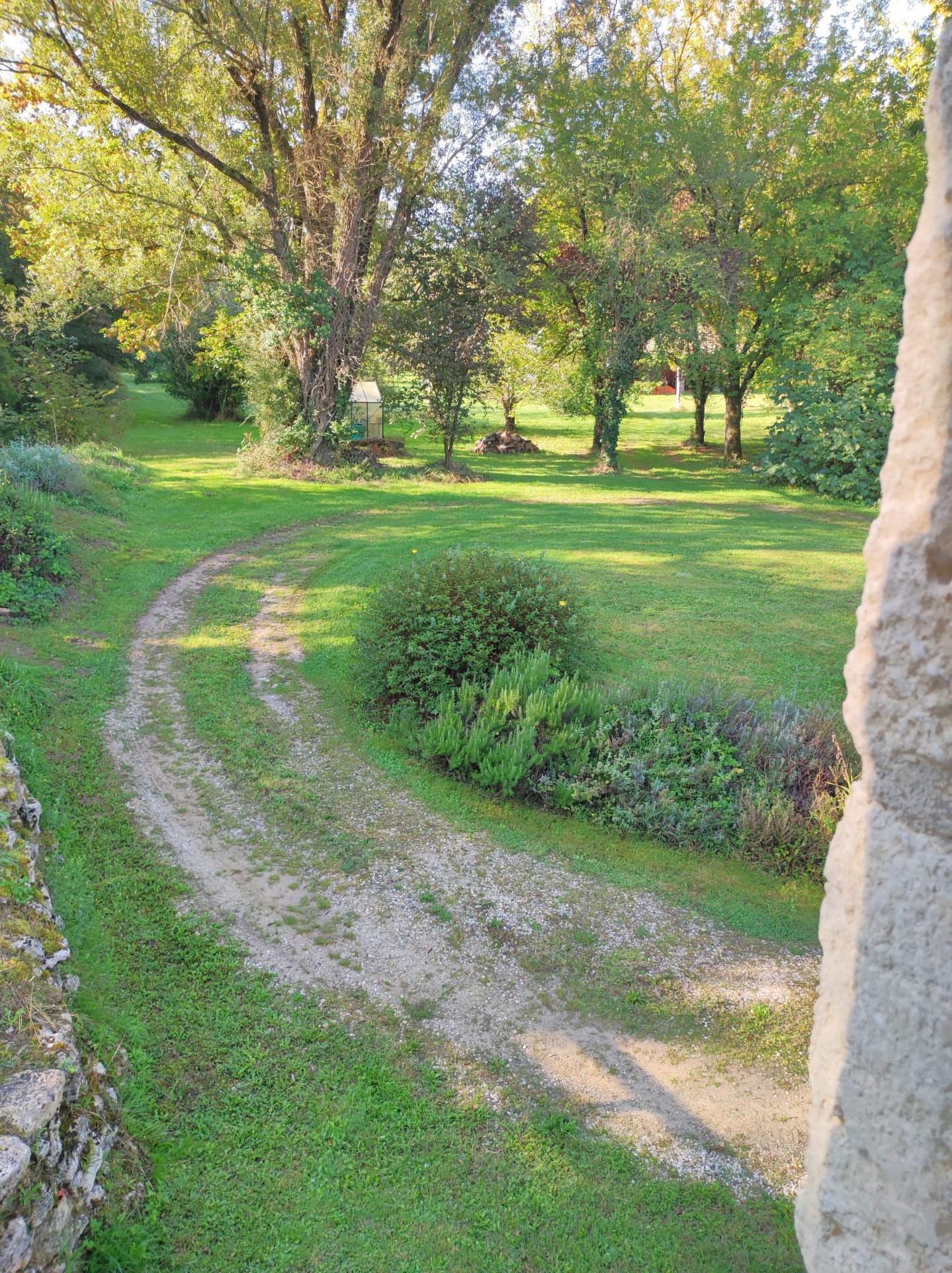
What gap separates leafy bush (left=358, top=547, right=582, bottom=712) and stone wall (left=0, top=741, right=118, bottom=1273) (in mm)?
4414

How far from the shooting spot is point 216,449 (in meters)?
27.2

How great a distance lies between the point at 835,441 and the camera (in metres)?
23.5

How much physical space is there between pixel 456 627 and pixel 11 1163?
20.5 ft

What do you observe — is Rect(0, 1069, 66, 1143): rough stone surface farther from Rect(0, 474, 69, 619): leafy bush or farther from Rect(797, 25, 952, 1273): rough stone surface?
Rect(0, 474, 69, 619): leafy bush

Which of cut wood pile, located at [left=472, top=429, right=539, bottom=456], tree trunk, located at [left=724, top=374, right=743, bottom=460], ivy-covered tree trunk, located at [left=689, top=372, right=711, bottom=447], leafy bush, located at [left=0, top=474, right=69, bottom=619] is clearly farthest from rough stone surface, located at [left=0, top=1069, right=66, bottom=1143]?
cut wood pile, located at [left=472, top=429, right=539, bottom=456]

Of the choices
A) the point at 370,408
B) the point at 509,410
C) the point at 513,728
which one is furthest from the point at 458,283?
the point at 513,728

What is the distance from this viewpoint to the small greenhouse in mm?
27594

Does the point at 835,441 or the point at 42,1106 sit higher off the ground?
the point at 835,441

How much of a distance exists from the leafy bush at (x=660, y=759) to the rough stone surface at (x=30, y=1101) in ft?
14.6

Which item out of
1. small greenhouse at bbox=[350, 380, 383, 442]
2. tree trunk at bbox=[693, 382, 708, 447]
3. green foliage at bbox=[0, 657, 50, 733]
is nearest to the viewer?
green foliage at bbox=[0, 657, 50, 733]

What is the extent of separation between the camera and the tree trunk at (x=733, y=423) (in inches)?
1148

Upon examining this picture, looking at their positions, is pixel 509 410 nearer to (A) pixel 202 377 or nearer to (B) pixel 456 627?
(A) pixel 202 377

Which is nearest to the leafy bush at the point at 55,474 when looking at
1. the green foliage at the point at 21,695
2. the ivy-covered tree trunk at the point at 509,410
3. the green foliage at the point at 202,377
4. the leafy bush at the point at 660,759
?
the green foliage at the point at 21,695

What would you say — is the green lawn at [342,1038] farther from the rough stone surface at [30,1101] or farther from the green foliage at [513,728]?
the rough stone surface at [30,1101]
